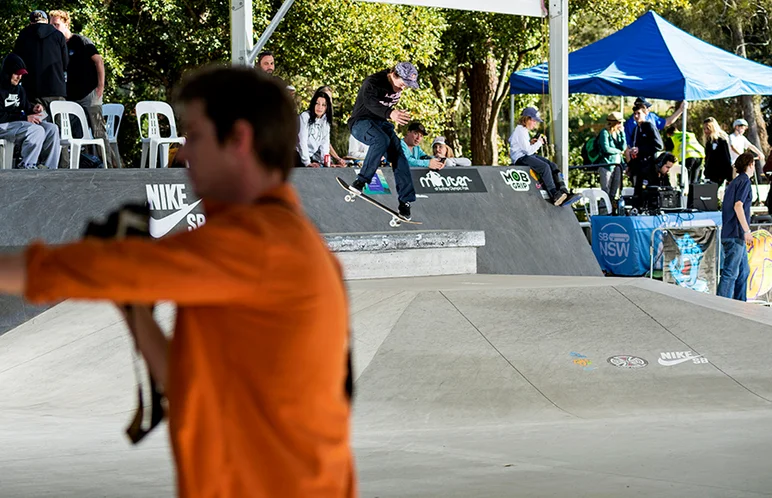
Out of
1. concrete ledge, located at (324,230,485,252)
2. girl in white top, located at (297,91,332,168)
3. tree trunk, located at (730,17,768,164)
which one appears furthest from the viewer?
tree trunk, located at (730,17,768,164)

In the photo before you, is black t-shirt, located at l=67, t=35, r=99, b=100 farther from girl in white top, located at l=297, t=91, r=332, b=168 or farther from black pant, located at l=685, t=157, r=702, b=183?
black pant, located at l=685, t=157, r=702, b=183

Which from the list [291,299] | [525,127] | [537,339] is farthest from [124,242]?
[525,127]

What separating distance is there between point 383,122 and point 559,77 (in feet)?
13.3

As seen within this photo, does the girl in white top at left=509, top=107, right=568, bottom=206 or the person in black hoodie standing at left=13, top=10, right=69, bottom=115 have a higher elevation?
the person in black hoodie standing at left=13, top=10, right=69, bottom=115

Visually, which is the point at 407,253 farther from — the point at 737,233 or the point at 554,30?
the point at 554,30

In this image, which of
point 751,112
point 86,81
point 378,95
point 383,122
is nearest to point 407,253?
point 383,122

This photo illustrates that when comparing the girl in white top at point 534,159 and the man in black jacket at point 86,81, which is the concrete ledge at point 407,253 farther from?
the man in black jacket at point 86,81

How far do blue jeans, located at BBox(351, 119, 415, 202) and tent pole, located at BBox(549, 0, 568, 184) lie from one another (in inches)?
135

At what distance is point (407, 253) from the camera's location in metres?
10.4

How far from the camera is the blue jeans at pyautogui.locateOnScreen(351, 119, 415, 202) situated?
1069 centimetres

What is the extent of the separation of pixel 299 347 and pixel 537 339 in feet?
21.5

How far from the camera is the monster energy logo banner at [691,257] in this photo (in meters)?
11.8

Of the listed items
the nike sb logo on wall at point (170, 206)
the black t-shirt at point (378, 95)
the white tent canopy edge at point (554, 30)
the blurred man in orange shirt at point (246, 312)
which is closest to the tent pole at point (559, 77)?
the white tent canopy edge at point (554, 30)

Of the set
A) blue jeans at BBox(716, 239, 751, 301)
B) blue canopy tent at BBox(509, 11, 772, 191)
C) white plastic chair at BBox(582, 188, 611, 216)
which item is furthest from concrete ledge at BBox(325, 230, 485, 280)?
blue canopy tent at BBox(509, 11, 772, 191)
